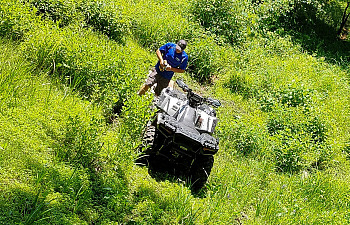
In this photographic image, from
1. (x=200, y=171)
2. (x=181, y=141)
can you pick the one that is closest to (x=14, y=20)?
(x=181, y=141)

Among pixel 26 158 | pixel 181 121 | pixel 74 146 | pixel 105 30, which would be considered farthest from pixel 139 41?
pixel 26 158

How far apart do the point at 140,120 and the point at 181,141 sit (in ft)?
2.05

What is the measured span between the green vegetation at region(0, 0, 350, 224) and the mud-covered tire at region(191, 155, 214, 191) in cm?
19

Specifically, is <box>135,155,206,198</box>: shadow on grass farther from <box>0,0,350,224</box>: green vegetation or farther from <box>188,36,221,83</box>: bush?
<box>188,36,221,83</box>: bush

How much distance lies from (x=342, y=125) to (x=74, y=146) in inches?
286

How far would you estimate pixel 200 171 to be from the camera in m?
5.57

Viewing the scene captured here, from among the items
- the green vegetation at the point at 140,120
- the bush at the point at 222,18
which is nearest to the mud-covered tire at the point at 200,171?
the green vegetation at the point at 140,120

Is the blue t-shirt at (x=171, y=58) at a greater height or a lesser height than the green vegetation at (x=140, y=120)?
greater

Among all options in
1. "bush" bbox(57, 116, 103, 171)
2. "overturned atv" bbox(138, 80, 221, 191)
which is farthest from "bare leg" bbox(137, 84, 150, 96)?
"bush" bbox(57, 116, 103, 171)

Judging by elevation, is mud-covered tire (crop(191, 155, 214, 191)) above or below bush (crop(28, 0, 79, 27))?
below

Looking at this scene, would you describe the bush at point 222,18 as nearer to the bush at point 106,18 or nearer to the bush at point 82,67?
the bush at point 106,18

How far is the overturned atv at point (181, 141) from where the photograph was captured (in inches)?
204

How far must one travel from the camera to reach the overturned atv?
17.0 feet

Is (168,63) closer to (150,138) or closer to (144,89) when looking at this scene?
(144,89)
